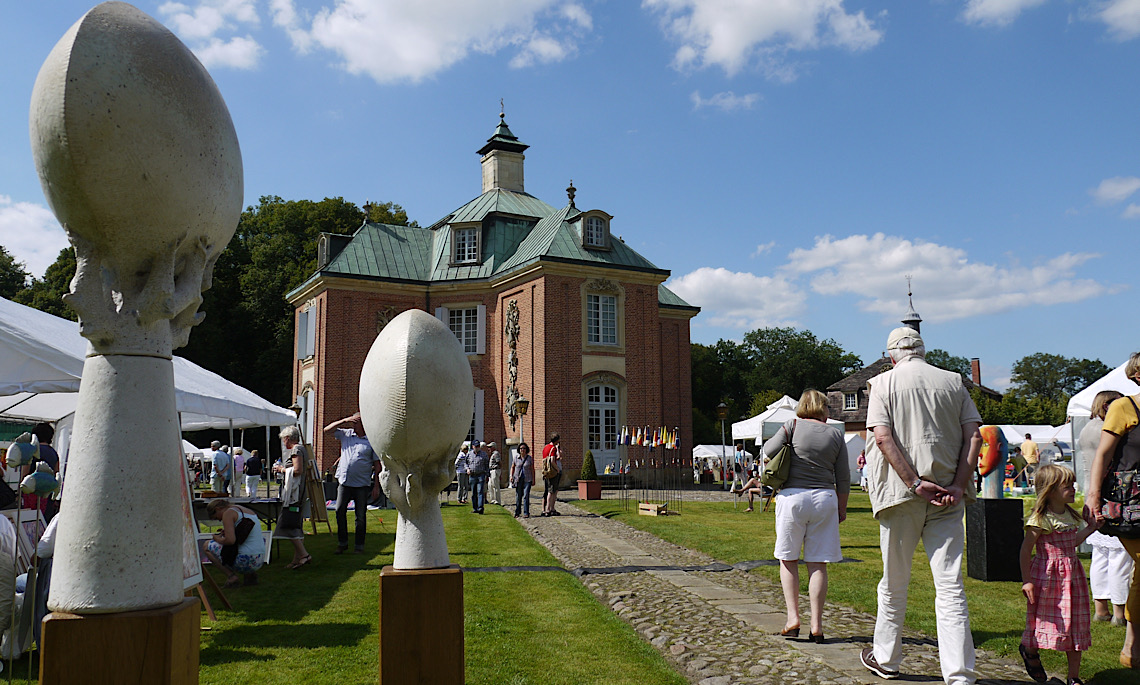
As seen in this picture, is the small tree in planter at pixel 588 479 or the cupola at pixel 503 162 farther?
the cupola at pixel 503 162

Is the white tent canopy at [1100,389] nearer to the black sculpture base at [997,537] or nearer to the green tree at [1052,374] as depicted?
the black sculpture base at [997,537]

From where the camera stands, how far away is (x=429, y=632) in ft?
12.2

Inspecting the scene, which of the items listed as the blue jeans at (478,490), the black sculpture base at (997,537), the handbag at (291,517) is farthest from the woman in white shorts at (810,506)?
the blue jeans at (478,490)

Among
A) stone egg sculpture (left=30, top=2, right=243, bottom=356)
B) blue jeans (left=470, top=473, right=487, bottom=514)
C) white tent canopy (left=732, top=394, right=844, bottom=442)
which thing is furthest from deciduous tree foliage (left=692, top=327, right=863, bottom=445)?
stone egg sculpture (left=30, top=2, right=243, bottom=356)

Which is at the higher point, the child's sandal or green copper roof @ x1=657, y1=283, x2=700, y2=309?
green copper roof @ x1=657, y1=283, x2=700, y2=309

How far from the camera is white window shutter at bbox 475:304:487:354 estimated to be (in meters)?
30.5

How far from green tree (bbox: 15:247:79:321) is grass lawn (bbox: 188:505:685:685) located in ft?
118

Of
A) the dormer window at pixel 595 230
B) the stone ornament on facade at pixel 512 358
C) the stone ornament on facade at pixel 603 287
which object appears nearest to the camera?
the stone ornament on facade at pixel 603 287

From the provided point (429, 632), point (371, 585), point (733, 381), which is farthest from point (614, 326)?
point (733, 381)

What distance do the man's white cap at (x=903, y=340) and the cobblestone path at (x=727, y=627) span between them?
195cm

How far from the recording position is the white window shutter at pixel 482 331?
30.5m

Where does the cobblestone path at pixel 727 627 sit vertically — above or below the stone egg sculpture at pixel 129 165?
below

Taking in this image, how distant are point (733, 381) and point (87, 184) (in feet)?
240

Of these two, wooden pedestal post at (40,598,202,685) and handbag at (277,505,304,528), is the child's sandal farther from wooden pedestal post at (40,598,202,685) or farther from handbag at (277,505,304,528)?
handbag at (277,505,304,528)
